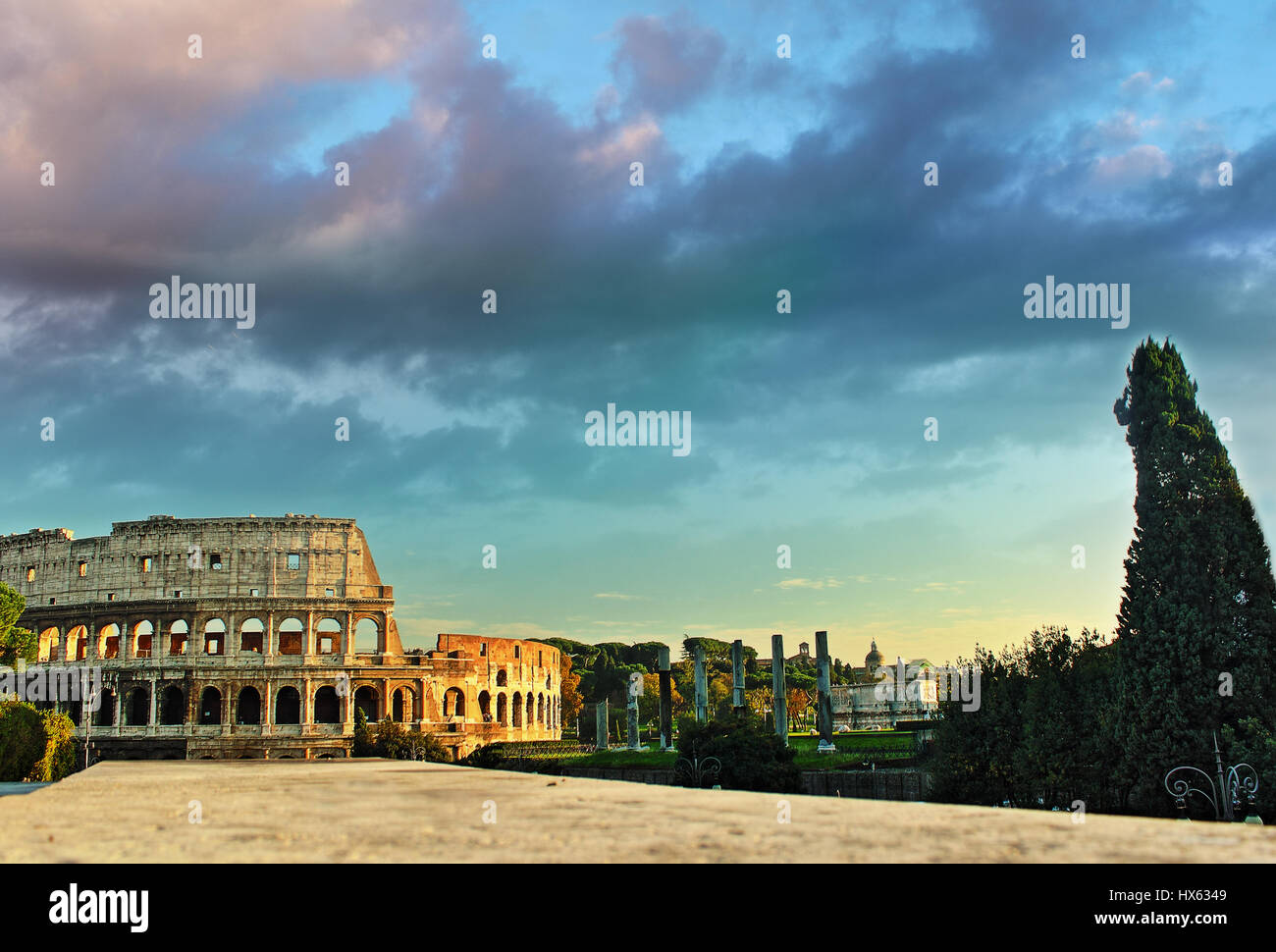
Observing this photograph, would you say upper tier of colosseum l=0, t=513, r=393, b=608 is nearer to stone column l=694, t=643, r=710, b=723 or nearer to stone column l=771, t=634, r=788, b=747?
stone column l=694, t=643, r=710, b=723

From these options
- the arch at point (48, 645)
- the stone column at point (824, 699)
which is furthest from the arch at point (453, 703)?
the stone column at point (824, 699)

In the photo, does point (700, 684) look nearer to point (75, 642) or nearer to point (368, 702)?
point (368, 702)

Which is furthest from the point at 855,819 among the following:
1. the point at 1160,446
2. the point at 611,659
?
the point at 611,659

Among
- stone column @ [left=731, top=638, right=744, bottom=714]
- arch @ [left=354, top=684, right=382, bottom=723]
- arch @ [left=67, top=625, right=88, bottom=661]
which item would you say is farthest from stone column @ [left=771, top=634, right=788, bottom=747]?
arch @ [left=67, top=625, right=88, bottom=661]

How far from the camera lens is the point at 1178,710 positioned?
22.9m

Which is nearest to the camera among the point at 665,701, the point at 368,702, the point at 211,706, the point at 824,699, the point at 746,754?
the point at 746,754

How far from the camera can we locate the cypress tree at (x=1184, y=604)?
22719 millimetres

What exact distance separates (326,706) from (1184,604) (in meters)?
49.2

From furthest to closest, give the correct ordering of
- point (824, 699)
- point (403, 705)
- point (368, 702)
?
1. point (368, 702)
2. point (403, 705)
3. point (824, 699)

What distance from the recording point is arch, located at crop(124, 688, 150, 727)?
56031 millimetres

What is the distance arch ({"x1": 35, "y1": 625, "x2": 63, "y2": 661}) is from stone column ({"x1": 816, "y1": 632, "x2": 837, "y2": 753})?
145ft
